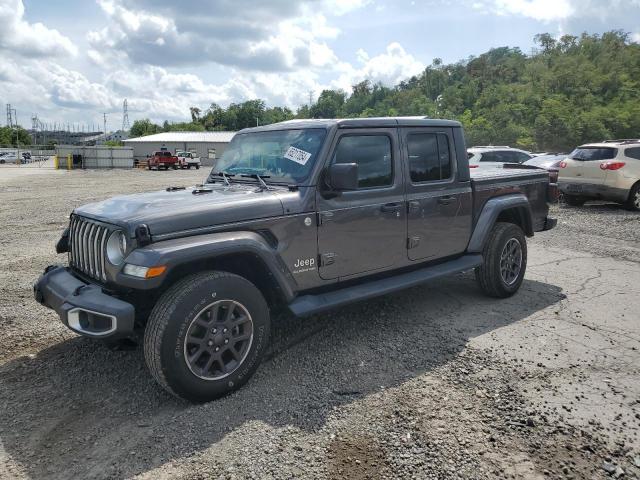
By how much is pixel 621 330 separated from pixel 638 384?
1.23m

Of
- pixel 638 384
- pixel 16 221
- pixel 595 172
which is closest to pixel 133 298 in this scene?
pixel 638 384

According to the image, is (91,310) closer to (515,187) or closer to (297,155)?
(297,155)

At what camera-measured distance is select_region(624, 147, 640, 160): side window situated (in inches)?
468

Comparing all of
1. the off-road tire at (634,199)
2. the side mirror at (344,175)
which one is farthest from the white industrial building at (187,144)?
the side mirror at (344,175)

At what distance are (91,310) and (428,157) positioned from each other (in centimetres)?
333

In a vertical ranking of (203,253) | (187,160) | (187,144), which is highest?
(187,144)

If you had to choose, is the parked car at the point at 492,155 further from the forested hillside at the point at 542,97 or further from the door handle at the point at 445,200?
the forested hillside at the point at 542,97

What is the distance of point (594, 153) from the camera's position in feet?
40.4

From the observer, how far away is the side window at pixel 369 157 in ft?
14.0

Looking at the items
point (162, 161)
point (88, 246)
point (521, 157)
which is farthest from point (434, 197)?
point (162, 161)

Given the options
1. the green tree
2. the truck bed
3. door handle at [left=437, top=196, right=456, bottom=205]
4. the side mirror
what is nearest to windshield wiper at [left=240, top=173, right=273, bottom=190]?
the side mirror

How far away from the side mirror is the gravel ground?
143 cm

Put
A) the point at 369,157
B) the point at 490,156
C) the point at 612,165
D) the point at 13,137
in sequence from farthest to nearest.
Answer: the point at 13,137, the point at 490,156, the point at 612,165, the point at 369,157

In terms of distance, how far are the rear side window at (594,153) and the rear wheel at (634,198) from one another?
3.07 ft
